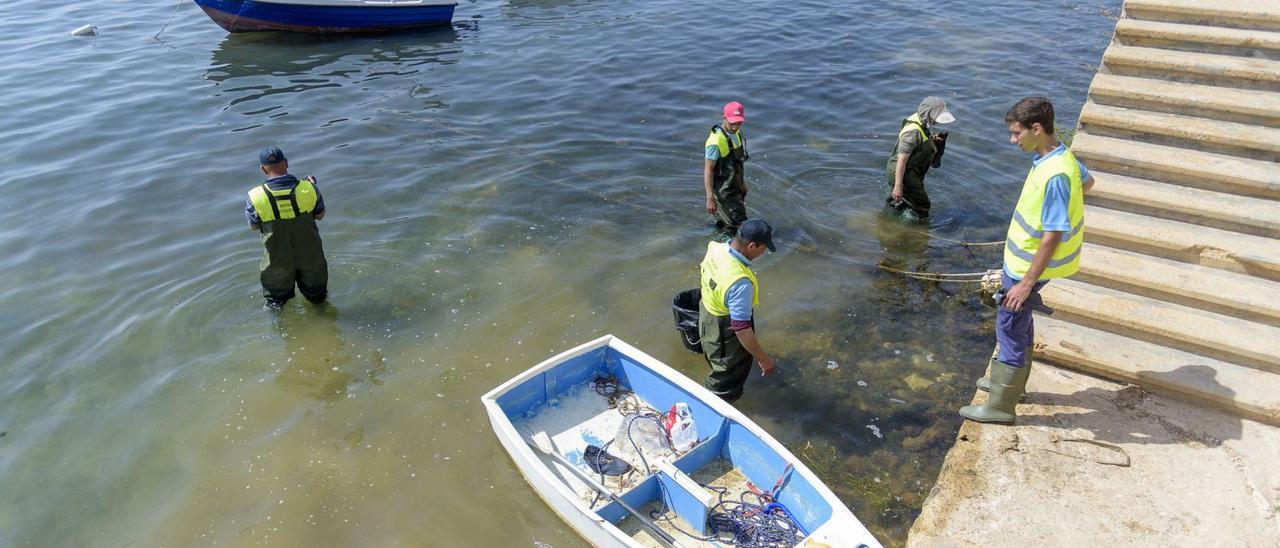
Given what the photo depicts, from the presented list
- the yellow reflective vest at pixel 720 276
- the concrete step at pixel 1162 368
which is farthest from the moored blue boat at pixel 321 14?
the concrete step at pixel 1162 368

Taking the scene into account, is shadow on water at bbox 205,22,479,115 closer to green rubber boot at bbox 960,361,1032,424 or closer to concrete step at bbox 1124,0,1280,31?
concrete step at bbox 1124,0,1280,31

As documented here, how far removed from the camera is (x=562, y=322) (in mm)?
8867

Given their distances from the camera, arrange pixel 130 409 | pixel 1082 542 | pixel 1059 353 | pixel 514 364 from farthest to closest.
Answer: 1. pixel 514 364
2. pixel 130 409
3. pixel 1059 353
4. pixel 1082 542

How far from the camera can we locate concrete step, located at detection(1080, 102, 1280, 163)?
718 centimetres

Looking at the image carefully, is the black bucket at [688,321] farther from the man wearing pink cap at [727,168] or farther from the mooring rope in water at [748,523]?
the man wearing pink cap at [727,168]

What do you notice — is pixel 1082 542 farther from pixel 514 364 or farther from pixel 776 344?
pixel 514 364

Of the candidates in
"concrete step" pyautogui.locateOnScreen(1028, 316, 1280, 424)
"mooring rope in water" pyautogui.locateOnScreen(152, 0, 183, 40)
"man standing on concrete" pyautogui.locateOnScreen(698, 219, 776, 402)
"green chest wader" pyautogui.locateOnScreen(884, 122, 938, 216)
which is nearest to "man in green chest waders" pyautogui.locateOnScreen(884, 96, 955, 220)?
"green chest wader" pyautogui.locateOnScreen(884, 122, 938, 216)

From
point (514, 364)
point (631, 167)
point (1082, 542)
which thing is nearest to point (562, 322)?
point (514, 364)

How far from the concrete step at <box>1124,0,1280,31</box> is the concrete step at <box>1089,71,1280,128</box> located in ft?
3.25

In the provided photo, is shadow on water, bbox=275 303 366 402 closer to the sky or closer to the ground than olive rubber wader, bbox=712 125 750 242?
closer to the ground

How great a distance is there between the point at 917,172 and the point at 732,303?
5.15 meters

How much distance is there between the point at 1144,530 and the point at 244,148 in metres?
13.7

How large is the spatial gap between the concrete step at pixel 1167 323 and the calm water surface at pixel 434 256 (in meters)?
1.34

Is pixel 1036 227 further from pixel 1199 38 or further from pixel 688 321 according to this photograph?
pixel 1199 38
